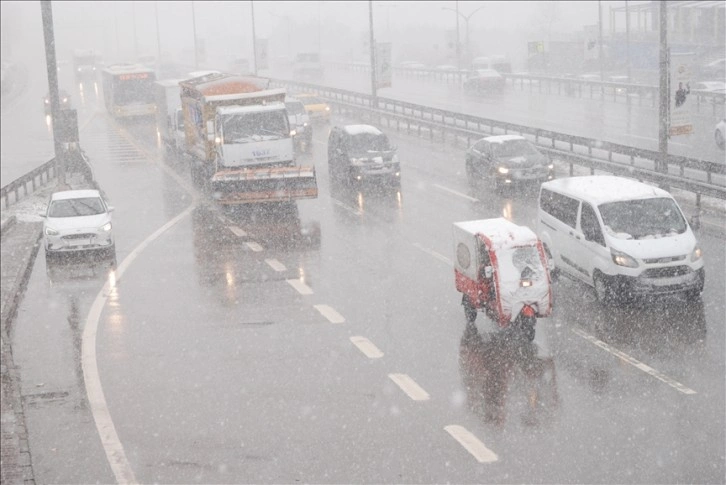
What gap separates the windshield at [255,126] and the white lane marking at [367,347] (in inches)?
614

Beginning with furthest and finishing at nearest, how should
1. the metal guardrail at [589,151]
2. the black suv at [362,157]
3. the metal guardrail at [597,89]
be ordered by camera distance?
the metal guardrail at [597,89] → the black suv at [362,157] → the metal guardrail at [589,151]

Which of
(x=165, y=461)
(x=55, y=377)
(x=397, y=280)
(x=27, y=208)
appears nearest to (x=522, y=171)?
(x=397, y=280)

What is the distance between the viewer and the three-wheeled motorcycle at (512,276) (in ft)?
55.7

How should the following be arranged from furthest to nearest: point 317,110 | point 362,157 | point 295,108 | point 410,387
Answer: point 317,110
point 295,108
point 362,157
point 410,387

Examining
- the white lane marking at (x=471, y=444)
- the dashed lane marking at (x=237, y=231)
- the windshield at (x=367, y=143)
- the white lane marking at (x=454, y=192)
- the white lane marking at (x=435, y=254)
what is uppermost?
the windshield at (x=367, y=143)

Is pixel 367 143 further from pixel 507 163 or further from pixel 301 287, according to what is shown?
pixel 301 287

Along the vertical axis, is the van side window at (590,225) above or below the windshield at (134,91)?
below

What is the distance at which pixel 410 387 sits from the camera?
15.4 m

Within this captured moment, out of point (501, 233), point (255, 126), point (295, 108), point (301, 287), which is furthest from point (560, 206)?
point (295, 108)

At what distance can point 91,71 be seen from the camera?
10975cm

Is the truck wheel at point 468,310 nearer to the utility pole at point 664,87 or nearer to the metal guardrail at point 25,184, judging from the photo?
the utility pole at point 664,87

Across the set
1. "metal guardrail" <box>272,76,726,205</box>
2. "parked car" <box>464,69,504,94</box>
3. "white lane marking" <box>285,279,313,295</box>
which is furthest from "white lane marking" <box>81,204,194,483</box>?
"parked car" <box>464,69,504,94</box>

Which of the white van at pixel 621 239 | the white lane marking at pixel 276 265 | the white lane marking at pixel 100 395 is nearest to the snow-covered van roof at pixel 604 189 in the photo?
the white van at pixel 621 239

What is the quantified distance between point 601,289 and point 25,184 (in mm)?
24812
